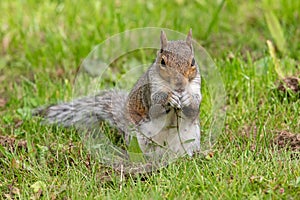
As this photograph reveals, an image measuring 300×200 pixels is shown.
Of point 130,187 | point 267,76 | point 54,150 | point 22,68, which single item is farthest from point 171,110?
point 22,68

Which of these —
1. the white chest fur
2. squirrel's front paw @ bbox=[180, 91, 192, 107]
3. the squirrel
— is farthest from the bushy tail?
squirrel's front paw @ bbox=[180, 91, 192, 107]

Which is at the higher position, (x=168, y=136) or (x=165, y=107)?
(x=165, y=107)

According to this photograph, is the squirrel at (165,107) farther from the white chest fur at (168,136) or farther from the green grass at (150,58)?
the green grass at (150,58)

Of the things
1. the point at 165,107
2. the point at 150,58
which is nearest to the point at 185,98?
the point at 165,107

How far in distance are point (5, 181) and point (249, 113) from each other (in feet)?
4.72

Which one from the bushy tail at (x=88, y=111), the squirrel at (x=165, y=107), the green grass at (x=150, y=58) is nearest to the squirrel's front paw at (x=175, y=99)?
the squirrel at (x=165, y=107)

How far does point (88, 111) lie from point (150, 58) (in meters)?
1.00

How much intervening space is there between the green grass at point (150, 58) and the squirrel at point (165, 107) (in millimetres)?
127

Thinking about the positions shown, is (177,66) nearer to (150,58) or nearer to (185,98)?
(185,98)

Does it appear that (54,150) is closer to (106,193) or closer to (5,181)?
(5,181)

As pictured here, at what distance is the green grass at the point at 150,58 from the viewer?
282 centimetres

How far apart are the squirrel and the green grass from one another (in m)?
0.13

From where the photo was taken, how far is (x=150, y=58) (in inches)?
180

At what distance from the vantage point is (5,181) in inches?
120
